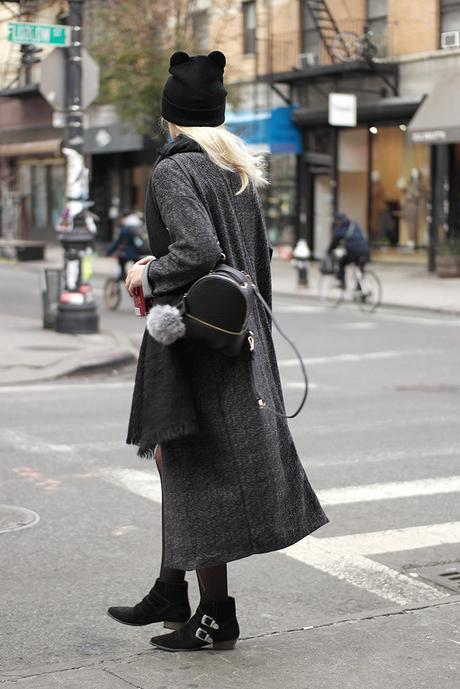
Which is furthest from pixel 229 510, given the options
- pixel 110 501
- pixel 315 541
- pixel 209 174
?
pixel 110 501

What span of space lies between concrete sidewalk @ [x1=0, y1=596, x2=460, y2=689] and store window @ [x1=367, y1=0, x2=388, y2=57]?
88.4 feet

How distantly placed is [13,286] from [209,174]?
22313 millimetres

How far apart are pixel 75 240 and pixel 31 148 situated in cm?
2836

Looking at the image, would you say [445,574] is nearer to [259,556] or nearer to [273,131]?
[259,556]

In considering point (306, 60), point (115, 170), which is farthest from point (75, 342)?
point (115, 170)

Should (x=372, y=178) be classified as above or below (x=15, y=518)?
above

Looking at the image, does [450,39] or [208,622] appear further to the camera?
[450,39]

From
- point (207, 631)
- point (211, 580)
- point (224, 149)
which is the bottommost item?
point (207, 631)

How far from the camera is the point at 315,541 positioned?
6.14 metres

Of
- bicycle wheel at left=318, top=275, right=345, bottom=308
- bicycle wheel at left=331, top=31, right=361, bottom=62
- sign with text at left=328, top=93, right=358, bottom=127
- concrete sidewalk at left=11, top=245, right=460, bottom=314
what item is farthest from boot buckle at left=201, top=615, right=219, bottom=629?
bicycle wheel at left=331, top=31, right=361, bottom=62

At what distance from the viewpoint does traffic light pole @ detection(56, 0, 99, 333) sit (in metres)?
15.3

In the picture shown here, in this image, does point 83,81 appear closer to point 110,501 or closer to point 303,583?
point 110,501

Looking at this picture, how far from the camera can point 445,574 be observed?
18.3ft

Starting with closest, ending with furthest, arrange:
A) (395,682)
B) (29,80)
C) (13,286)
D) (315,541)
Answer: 1. (395,682)
2. (315,541)
3. (13,286)
4. (29,80)
